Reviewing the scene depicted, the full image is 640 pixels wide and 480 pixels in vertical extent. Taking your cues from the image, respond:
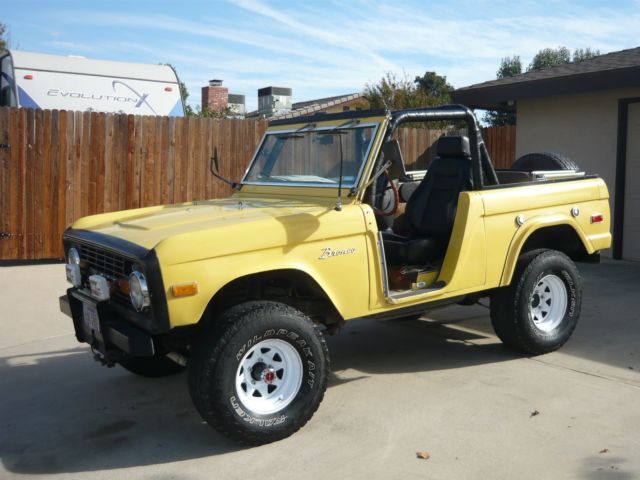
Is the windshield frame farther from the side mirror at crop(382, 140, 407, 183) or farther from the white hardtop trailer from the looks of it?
the white hardtop trailer

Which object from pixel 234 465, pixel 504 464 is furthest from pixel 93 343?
pixel 504 464

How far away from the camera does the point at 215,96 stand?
33000mm

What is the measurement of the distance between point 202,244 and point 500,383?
244 centimetres

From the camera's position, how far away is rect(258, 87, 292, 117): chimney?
3141 cm

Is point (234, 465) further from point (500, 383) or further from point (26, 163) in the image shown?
point (26, 163)

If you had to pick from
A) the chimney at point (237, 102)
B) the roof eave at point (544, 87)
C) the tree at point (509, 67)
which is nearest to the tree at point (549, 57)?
the tree at point (509, 67)

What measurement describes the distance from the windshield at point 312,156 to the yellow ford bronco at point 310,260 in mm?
12

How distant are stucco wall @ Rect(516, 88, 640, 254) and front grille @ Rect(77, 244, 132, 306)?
26.7 ft

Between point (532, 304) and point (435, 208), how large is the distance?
3.71ft

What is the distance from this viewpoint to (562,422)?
434 cm

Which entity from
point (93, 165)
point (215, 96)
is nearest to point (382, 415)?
point (93, 165)

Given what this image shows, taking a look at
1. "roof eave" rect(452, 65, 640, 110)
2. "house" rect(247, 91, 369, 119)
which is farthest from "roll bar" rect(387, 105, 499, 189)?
"house" rect(247, 91, 369, 119)

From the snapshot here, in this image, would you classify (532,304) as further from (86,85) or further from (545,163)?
(86,85)

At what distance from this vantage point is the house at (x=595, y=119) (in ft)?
33.0
